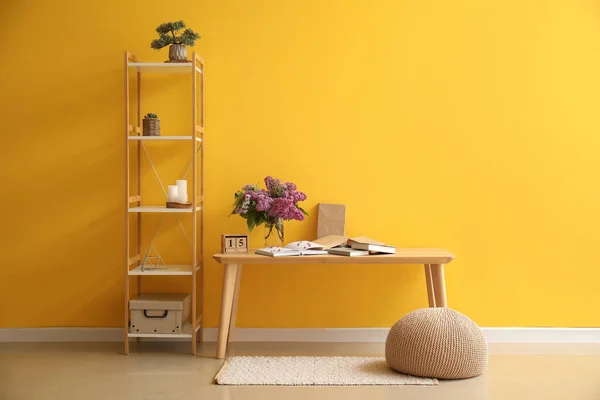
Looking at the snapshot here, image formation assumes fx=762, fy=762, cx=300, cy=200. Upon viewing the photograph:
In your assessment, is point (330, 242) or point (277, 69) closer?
point (330, 242)

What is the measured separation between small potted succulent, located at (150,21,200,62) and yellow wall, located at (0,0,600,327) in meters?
0.30

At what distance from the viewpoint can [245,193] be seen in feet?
15.3

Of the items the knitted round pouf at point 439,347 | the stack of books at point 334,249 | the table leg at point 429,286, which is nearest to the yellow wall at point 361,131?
the table leg at point 429,286

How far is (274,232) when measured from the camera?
4984 millimetres

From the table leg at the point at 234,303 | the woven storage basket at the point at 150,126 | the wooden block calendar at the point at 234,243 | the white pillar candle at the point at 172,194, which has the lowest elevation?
the table leg at the point at 234,303

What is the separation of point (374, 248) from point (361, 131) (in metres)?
0.88

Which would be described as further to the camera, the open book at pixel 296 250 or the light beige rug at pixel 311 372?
the open book at pixel 296 250

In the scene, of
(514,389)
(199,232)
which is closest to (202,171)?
(199,232)

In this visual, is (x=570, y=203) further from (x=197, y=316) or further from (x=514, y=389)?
(x=197, y=316)

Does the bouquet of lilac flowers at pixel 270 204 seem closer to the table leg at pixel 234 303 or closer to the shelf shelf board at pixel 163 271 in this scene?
the table leg at pixel 234 303

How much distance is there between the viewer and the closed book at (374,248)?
14.7 feet

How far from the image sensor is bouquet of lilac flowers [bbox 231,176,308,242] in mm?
4605

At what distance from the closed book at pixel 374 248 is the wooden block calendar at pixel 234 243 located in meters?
0.67

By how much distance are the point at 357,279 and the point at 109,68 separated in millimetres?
2133
